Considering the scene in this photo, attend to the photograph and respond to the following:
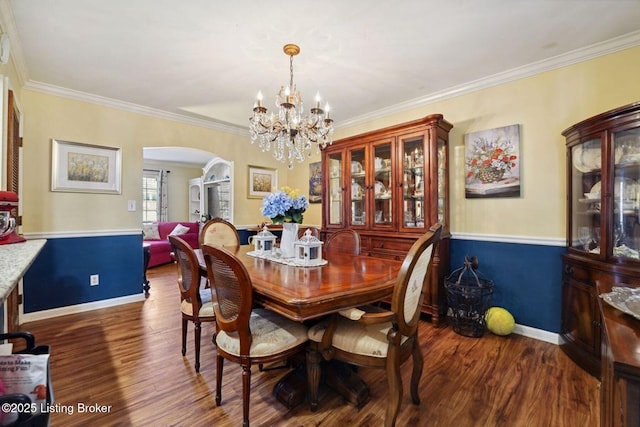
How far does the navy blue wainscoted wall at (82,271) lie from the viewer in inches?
114

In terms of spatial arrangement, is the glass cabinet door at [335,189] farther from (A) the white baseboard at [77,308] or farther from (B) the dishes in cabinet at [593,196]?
(A) the white baseboard at [77,308]

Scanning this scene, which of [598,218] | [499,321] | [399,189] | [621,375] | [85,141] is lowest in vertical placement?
[499,321]

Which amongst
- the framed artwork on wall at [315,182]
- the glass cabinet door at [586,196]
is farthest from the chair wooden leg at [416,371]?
the framed artwork on wall at [315,182]

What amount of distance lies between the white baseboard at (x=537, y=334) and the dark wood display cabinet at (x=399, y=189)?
639 millimetres

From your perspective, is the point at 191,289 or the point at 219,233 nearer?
the point at 191,289

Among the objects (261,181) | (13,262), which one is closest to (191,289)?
(13,262)

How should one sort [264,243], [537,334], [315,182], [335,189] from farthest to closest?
1. [315,182]
2. [335,189]
3. [537,334]
4. [264,243]

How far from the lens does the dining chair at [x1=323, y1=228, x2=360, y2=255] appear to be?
248 centimetres

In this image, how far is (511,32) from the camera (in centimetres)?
203

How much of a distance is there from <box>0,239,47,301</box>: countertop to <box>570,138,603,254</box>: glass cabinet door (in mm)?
3058

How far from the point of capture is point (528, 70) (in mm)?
2510

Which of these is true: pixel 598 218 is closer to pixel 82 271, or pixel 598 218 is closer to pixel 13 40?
pixel 13 40

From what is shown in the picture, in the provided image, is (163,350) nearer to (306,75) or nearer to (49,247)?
(49,247)

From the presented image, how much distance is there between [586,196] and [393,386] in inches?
81.6
